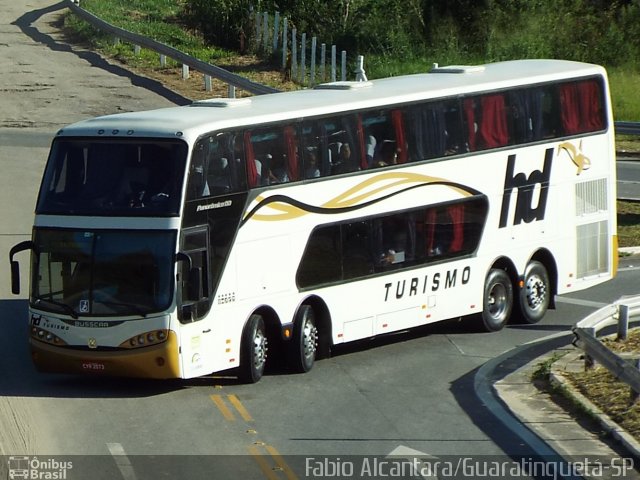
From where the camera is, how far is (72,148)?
53.3 ft

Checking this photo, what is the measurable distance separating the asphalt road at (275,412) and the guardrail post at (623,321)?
5.47 feet

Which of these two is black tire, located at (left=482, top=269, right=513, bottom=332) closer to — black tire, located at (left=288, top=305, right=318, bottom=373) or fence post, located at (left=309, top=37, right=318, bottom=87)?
black tire, located at (left=288, top=305, right=318, bottom=373)

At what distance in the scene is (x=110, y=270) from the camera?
51.6 ft

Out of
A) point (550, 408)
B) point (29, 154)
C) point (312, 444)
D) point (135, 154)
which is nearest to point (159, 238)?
point (135, 154)

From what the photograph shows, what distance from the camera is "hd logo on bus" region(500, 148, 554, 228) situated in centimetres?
2075

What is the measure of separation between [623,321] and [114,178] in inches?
303

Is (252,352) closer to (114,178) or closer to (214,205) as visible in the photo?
(214,205)

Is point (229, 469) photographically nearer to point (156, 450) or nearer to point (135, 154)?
point (156, 450)

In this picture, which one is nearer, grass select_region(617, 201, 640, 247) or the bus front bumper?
the bus front bumper

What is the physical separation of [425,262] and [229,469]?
24.4 ft

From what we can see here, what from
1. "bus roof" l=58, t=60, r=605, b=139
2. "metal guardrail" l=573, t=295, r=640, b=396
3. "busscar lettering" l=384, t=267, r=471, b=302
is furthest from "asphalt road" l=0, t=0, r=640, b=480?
"bus roof" l=58, t=60, r=605, b=139

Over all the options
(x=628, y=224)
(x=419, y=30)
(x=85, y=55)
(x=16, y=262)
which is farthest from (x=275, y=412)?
(x=419, y=30)

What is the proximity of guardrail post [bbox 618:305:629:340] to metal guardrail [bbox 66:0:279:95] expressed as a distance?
15.6 metres

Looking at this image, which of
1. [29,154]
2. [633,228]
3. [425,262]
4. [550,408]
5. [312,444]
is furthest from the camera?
[29,154]
